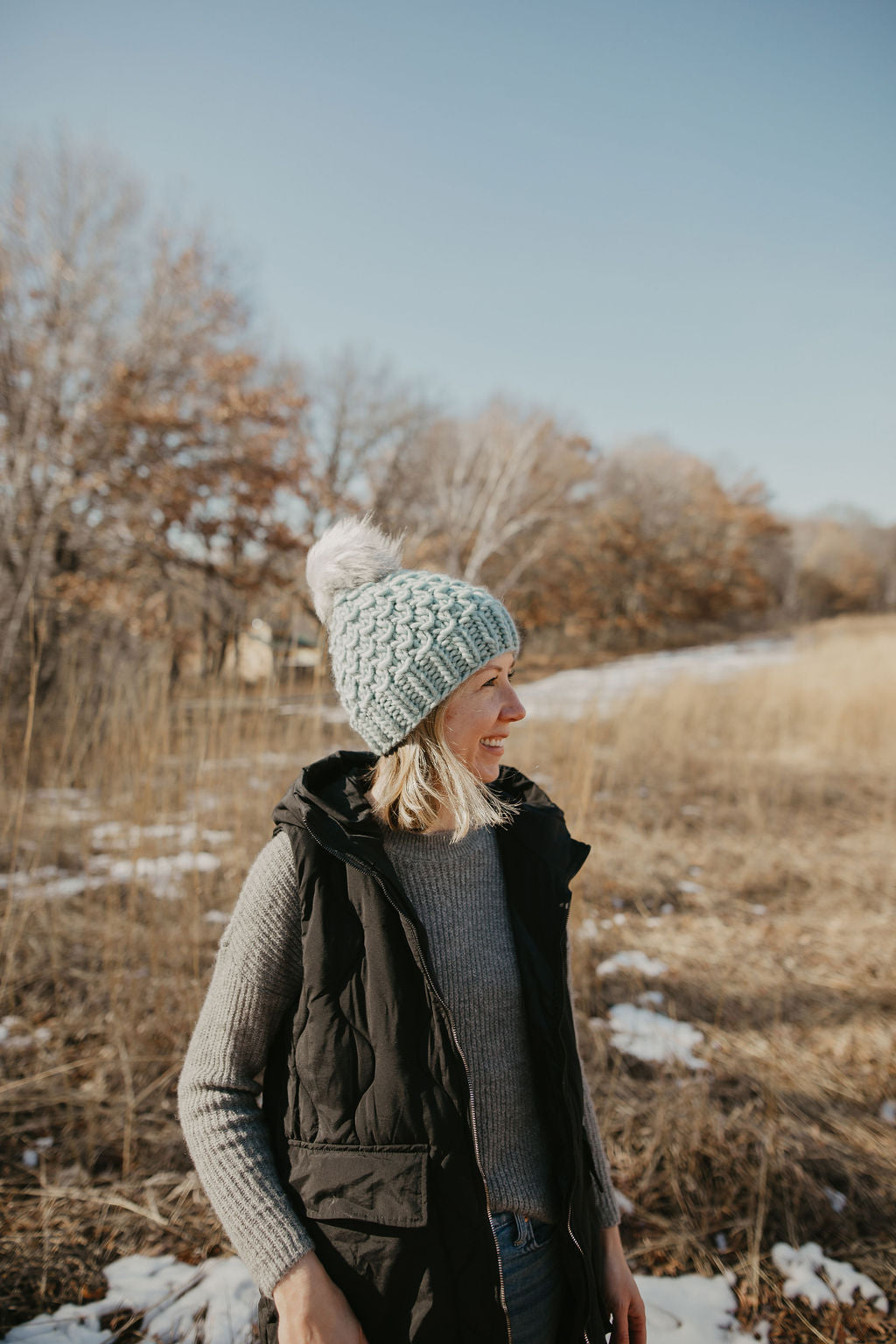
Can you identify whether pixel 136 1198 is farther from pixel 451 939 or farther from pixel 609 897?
pixel 609 897

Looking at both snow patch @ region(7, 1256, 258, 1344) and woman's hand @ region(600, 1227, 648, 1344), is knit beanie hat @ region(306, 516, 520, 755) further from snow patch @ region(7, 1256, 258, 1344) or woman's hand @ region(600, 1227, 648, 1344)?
snow patch @ region(7, 1256, 258, 1344)

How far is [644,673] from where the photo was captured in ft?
35.4

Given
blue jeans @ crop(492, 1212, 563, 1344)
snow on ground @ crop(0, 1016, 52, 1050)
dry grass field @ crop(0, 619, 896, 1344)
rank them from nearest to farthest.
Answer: blue jeans @ crop(492, 1212, 563, 1344) < dry grass field @ crop(0, 619, 896, 1344) < snow on ground @ crop(0, 1016, 52, 1050)

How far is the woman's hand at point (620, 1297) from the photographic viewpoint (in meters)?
1.13

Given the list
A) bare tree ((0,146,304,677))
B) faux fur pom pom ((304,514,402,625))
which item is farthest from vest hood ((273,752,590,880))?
bare tree ((0,146,304,677))

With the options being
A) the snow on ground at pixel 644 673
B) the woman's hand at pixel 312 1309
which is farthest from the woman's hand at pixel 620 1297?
the snow on ground at pixel 644 673

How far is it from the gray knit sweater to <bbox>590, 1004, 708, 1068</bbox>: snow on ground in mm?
1698

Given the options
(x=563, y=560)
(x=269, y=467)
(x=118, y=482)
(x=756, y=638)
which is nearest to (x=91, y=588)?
(x=118, y=482)

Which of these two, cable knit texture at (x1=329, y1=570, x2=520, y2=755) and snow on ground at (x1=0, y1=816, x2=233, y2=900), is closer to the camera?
cable knit texture at (x1=329, y1=570, x2=520, y2=755)

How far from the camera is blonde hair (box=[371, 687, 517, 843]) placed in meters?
1.10

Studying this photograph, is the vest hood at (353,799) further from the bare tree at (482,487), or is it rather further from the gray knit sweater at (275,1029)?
the bare tree at (482,487)

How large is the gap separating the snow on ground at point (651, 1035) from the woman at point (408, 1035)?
5.41ft

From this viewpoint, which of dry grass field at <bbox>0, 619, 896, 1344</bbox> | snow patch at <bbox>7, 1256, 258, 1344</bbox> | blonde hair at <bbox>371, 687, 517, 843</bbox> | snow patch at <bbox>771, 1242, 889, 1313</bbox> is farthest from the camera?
dry grass field at <bbox>0, 619, 896, 1344</bbox>

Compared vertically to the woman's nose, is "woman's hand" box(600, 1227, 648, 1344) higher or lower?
lower
